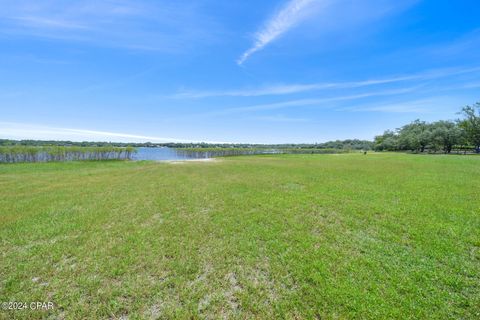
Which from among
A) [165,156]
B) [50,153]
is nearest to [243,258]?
[50,153]

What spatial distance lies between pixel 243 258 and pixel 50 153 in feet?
135

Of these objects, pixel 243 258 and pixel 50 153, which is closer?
pixel 243 258

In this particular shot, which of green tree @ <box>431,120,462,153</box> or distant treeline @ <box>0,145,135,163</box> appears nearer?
distant treeline @ <box>0,145,135,163</box>

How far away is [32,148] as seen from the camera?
28891 millimetres

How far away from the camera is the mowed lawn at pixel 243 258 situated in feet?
8.77

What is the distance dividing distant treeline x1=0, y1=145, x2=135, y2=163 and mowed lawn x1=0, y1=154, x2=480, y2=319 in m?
31.5

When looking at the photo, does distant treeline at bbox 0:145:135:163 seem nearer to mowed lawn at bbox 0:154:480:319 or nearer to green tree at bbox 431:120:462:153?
mowed lawn at bbox 0:154:480:319

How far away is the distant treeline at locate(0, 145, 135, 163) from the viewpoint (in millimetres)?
27609

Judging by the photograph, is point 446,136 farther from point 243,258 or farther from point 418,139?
point 243,258

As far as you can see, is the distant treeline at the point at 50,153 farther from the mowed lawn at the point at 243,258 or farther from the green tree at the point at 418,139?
the green tree at the point at 418,139

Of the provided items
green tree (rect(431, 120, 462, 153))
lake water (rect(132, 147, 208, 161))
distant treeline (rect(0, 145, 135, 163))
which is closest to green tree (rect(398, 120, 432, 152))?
green tree (rect(431, 120, 462, 153))

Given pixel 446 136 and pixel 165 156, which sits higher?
pixel 446 136

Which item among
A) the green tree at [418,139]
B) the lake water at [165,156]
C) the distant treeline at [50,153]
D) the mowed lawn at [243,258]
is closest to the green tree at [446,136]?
the green tree at [418,139]

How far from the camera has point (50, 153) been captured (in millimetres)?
30812
